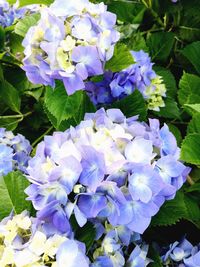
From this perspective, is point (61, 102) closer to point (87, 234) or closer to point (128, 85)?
point (128, 85)

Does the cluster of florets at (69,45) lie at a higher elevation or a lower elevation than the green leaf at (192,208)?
higher

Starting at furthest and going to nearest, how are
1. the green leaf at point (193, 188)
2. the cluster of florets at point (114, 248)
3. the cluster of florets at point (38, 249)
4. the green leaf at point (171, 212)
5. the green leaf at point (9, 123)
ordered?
1. the green leaf at point (9, 123)
2. the green leaf at point (193, 188)
3. the green leaf at point (171, 212)
4. the cluster of florets at point (114, 248)
5. the cluster of florets at point (38, 249)

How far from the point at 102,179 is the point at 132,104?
36cm

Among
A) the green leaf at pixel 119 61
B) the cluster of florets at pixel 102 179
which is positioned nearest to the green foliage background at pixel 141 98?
the green leaf at pixel 119 61

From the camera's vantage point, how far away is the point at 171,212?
108 cm

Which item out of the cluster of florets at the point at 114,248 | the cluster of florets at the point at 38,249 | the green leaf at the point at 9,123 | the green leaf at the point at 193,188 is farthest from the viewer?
the green leaf at the point at 9,123

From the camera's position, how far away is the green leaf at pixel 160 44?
1575 millimetres

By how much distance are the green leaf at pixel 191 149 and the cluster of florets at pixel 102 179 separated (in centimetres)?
9

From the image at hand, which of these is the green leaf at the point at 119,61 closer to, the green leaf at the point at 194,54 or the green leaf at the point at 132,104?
the green leaf at the point at 132,104

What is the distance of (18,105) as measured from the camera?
1.44 meters

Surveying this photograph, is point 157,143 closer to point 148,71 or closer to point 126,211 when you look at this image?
point 126,211

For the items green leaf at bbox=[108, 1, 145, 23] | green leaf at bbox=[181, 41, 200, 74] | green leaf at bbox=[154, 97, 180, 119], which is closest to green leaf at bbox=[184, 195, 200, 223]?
green leaf at bbox=[154, 97, 180, 119]

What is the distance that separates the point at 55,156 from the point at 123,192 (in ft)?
0.41

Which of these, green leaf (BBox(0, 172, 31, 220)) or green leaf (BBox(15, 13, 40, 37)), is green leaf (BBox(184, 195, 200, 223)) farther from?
green leaf (BBox(15, 13, 40, 37))
